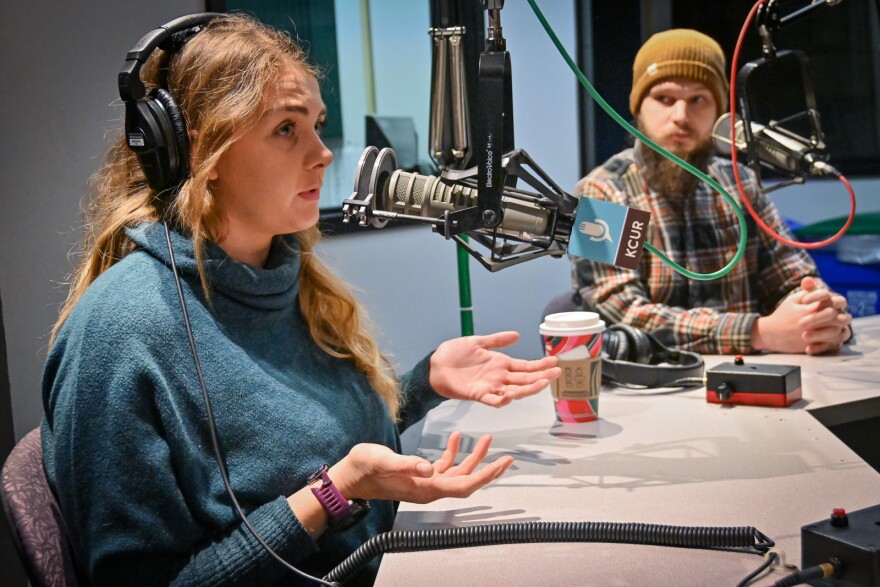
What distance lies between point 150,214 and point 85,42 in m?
1.18

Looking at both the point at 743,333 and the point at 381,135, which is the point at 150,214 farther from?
the point at 381,135

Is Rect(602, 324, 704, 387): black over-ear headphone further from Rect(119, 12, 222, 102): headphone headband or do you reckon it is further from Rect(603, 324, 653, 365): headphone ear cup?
Rect(119, 12, 222, 102): headphone headband

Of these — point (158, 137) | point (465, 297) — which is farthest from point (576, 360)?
point (158, 137)

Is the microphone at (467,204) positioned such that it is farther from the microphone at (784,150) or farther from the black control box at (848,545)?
the microphone at (784,150)

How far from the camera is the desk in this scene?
1.01 meters

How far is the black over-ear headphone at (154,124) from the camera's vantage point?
117cm

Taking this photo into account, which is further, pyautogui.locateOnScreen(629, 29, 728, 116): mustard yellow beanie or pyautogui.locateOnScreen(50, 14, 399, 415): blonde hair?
pyautogui.locateOnScreen(629, 29, 728, 116): mustard yellow beanie

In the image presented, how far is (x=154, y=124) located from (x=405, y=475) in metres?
0.55

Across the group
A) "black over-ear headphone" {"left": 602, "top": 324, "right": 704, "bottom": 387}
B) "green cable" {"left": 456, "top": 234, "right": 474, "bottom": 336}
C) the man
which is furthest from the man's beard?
"black over-ear headphone" {"left": 602, "top": 324, "right": 704, "bottom": 387}

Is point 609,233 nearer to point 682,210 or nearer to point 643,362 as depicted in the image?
point 643,362

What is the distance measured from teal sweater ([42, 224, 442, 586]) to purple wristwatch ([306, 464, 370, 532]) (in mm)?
30

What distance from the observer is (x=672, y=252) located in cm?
234

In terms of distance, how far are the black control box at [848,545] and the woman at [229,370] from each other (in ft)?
1.21

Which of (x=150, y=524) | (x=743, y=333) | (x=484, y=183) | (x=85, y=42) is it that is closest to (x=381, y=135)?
(x=85, y=42)
